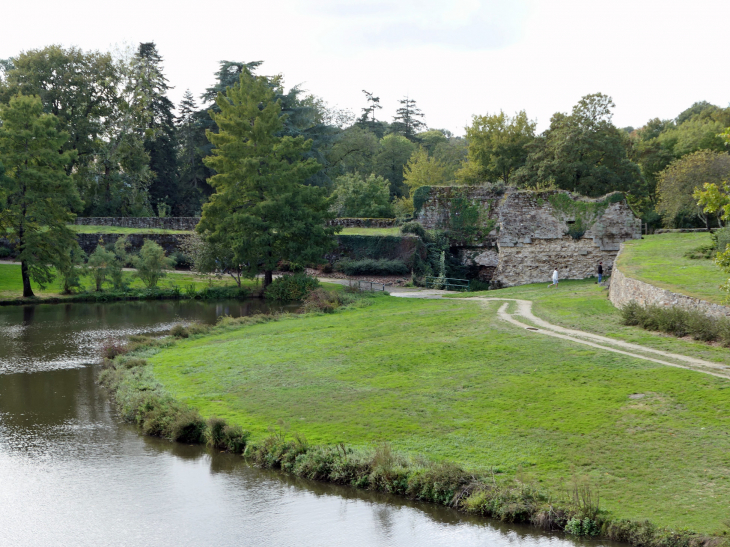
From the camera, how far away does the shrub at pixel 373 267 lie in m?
40.3

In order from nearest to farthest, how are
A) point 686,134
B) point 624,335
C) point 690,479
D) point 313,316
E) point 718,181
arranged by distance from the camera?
point 690,479
point 624,335
point 313,316
point 718,181
point 686,134

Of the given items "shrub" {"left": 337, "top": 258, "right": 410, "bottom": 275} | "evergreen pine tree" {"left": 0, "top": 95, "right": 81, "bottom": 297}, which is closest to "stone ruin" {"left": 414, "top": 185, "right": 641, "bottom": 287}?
"shrub" {"left": 337, "top": 258, "right": 410, "bottom": 275}

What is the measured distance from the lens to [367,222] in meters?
47.8

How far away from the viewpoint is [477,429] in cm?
1257

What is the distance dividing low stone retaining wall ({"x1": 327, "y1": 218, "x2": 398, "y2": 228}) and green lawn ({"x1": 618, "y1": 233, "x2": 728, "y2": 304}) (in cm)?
1852

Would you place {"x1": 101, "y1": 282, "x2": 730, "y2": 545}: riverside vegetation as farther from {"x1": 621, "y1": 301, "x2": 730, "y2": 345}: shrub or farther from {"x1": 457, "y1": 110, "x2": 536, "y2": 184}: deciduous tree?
{"x1": 457, "y1": 110, "x2": 536, "y2": 184}: deciduous tree

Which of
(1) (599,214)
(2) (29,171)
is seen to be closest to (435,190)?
(1) (599,214)

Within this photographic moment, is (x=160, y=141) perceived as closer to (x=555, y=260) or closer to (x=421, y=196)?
(x=421, y=196)

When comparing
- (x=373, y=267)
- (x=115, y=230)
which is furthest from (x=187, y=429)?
(x=115, y=230)

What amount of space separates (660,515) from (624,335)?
9604mm

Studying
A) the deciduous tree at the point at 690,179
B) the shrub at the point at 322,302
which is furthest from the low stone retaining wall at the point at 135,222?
the deciduous tree at the point at 690,179

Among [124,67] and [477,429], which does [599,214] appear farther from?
[124,67]

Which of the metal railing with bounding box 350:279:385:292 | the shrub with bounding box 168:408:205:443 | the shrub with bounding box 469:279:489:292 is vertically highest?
the metal railing with bounding box 350:279:385:292

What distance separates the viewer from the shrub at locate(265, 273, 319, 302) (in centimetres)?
3550
